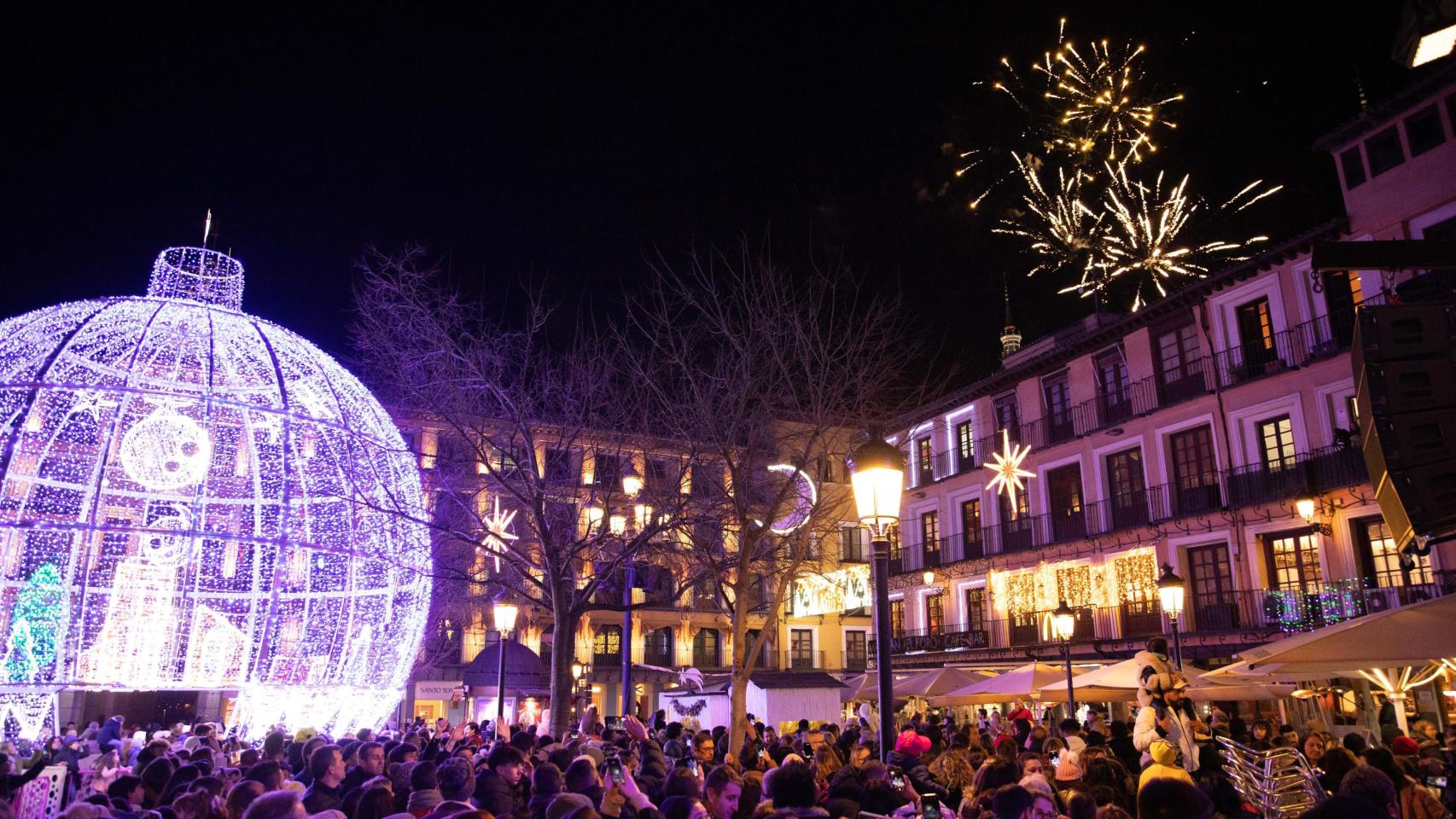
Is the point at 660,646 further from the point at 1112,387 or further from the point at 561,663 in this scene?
the point at 561,663

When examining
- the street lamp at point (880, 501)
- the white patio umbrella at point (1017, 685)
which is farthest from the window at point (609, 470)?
the street lamp at point (880, 501)

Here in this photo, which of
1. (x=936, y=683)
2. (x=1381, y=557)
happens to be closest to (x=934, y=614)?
(x=1381, y=557)

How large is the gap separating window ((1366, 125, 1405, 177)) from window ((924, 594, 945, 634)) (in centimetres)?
2049

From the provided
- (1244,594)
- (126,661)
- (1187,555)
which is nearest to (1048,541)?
(1187,555)

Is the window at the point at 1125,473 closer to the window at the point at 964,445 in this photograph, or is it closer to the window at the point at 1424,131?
the window at the point at 964,445

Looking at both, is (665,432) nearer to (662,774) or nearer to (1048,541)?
(662,774)

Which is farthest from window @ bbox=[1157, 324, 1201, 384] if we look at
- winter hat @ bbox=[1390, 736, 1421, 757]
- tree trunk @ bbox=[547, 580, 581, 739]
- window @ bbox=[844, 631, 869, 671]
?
window @ bbox=[844, 631, 869, 671]

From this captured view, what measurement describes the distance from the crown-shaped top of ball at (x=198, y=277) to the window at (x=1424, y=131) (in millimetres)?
24669

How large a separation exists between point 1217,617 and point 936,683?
10890 millimetres

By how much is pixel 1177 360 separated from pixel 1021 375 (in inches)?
248

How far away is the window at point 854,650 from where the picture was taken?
53.5 meters

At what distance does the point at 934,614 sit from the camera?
38.5 metres

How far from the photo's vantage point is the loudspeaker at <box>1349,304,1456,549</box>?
6715mm

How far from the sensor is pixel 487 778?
22.9 feet
